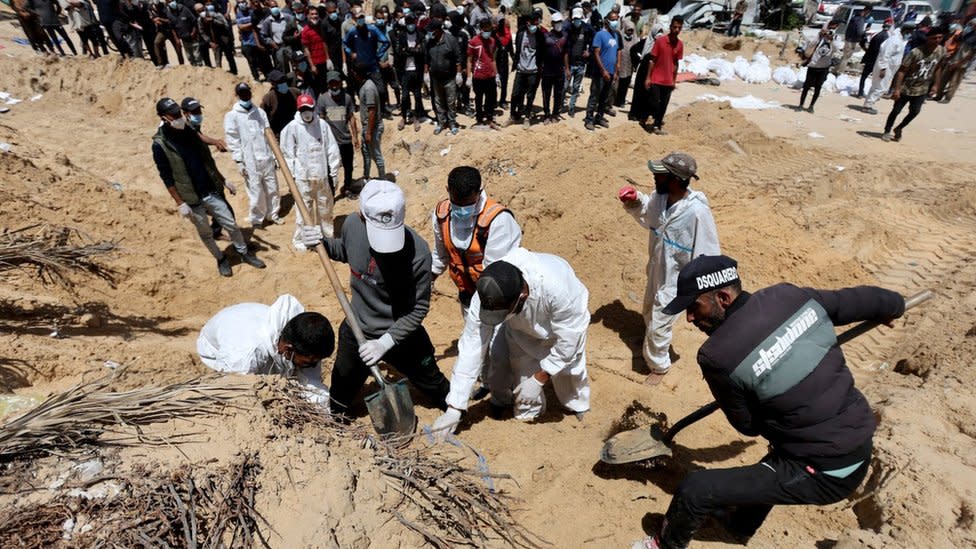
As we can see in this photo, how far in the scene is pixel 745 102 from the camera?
11.8 m

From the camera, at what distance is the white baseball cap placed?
3004 millimetres

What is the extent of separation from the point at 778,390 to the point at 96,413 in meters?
2.87

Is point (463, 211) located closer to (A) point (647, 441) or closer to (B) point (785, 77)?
(A) point (647, 441)

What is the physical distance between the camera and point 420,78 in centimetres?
897

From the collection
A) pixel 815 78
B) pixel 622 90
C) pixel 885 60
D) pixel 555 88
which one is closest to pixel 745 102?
pixel 815 78

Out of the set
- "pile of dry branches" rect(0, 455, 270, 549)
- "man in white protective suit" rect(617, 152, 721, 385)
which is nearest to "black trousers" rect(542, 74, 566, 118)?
"man in white protective suit" rect(617, 152, 721, 385)

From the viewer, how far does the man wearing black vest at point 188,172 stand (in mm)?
5020

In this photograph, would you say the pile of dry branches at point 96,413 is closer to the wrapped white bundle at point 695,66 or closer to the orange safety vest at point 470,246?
the orange safety vest at point 470,246

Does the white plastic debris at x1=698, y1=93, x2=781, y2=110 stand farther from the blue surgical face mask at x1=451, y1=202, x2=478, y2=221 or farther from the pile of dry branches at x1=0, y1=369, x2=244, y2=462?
the pile of dry branches at x1=0, y1=369, x2=244, y2=462

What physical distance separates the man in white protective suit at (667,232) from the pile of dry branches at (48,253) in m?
4.35

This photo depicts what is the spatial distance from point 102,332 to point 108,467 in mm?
3117

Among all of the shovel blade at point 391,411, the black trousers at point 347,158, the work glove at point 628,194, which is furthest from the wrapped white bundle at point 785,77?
the shovel blade at point 391,411

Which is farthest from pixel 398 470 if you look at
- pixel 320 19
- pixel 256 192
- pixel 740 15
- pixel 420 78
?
pixel 740 15

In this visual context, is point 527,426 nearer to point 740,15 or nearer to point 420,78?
point 420,78
